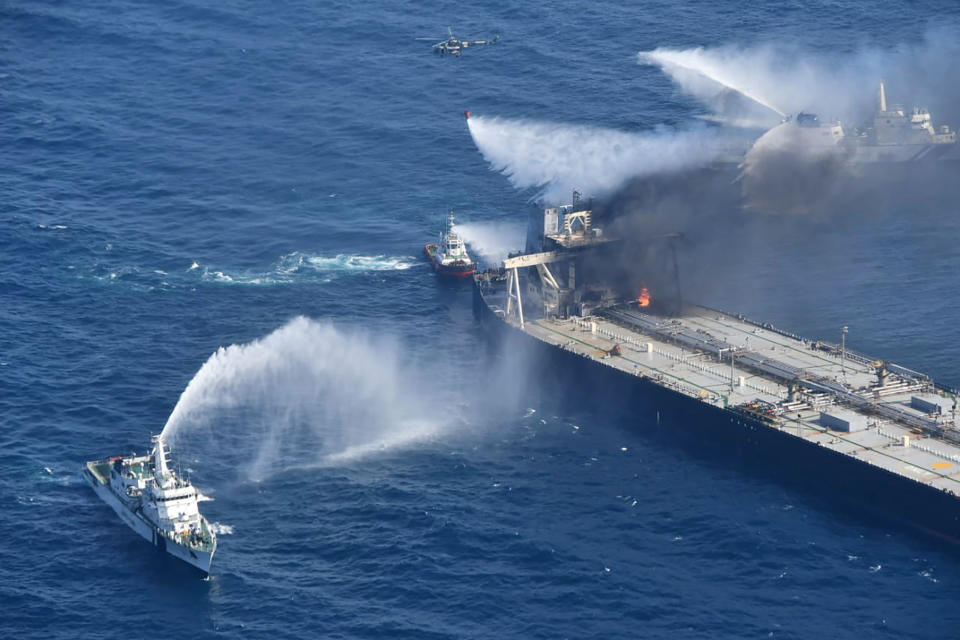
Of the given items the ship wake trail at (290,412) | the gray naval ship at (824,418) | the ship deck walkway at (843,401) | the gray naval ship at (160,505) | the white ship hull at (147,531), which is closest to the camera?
the white ship hull at (147,531)

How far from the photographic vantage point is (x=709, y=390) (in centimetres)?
19088

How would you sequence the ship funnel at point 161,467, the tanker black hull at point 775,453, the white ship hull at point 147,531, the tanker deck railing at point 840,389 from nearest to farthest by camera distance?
the white ship hull at point 147,531 < the ship funnel at point 161,467 < the tanker black hull at point 775,453 < the tanker deck railing at point 840,389

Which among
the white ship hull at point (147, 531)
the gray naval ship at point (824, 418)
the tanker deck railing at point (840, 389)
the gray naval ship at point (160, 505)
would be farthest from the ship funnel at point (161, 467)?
the tanker deck railing at point (840, 389)

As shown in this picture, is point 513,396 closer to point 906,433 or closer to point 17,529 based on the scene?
point 906,433

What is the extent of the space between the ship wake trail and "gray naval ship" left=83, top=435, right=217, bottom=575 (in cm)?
1220

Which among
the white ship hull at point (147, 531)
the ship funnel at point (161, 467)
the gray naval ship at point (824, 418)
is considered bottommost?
the white ship hull at point (147, 531)

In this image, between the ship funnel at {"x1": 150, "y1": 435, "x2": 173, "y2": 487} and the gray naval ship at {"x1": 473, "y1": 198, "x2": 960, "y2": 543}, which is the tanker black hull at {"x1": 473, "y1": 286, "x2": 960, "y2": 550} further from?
the ship funnel at {"x1": 150, "y1": 435, "x2": 173, "y2": 487}

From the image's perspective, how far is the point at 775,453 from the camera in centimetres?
17850

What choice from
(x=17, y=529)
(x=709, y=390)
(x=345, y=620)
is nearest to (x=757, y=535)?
(x=709, y=390)

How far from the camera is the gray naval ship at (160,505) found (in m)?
157

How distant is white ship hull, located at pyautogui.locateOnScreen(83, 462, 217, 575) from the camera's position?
155m

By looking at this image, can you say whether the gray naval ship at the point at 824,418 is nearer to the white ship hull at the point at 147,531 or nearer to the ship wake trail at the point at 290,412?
the ship wake trail at the point at 290,412

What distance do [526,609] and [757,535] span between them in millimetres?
26501

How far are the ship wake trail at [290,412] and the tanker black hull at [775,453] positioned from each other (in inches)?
835
